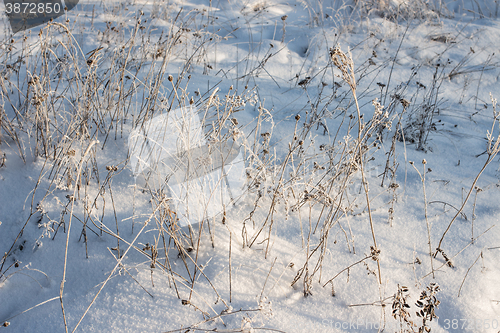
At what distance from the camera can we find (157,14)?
390 cm

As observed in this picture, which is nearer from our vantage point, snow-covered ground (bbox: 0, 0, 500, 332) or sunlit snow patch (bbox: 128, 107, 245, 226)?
snow-covered ground (bbox: 0, 0, 500, 332)

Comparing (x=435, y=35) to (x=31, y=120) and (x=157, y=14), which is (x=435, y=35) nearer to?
(x=157, y=14)

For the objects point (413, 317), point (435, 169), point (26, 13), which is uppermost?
point (26, 13)

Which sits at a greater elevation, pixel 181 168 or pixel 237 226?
pixel 181 168

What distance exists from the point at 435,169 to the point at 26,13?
170 inches

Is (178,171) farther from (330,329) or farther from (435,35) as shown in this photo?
(435,35)

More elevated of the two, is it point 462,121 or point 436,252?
point 462,121

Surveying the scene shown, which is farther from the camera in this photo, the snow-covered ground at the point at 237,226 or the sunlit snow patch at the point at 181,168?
the sunlit snow patch at the point at 181,168

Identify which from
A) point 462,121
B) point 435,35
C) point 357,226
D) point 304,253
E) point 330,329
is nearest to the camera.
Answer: point 330,329

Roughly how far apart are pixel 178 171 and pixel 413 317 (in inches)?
47.9

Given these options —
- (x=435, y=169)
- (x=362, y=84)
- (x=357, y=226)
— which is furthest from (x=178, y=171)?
(x=362, y=84)

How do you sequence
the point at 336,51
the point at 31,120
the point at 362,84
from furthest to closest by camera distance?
the point at 362,84 < the point at 31,120 < the point at 336,51

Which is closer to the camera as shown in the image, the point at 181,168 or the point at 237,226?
the point at 237,226

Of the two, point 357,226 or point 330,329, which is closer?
point 330,329
